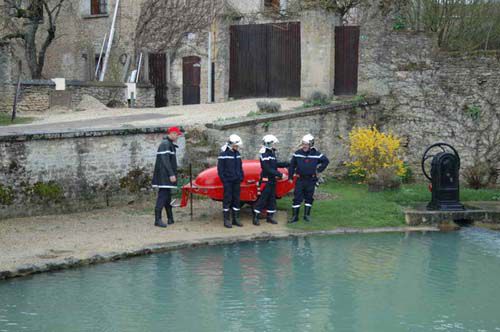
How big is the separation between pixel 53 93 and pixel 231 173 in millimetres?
11681

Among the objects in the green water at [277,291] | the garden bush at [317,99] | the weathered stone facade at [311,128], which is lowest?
the green water at [277,291]

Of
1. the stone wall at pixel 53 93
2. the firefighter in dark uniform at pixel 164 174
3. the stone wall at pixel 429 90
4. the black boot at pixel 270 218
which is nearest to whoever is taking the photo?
the firefighter in dark uniform at pixel 164 174

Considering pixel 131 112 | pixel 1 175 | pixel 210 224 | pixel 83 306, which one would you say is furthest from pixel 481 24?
pixel 83 306

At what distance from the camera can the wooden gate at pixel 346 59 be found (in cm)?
2041

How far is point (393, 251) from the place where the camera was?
1262 centimetres

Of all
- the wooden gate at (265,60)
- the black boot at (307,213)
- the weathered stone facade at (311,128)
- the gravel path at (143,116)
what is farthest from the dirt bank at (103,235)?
the wooden gate at (265,60)

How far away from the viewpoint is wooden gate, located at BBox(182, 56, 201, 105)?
29500mm

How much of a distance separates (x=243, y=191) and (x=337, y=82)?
7.41m

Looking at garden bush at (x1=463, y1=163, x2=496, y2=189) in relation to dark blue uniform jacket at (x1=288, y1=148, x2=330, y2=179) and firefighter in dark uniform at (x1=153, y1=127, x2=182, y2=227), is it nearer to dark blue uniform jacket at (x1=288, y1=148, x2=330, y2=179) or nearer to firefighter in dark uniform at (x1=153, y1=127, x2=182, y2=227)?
dark blue uniform jacket at (x1=288, y1=148, x2=330, y2=179)

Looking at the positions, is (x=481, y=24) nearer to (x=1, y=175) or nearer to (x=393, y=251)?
(x=393, y=251)

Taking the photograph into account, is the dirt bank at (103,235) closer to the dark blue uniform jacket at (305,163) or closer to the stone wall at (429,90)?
the dark blue uniform jacket at (305,163)

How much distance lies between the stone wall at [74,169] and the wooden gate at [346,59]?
6.54 metres

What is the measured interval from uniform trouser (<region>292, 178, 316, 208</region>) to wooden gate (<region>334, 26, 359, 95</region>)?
684 centimetres

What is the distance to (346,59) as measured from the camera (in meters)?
20.6
